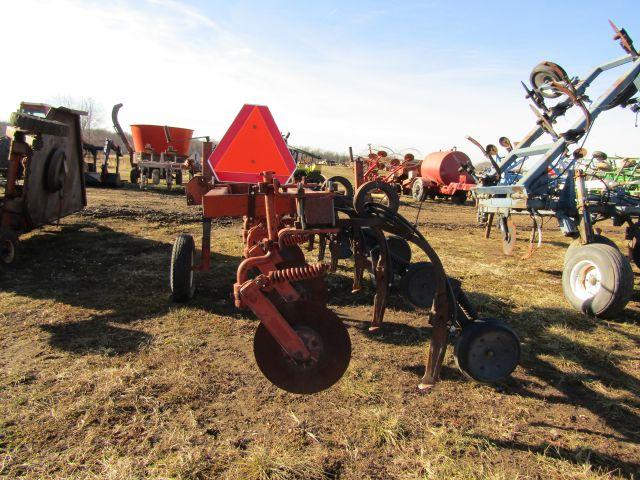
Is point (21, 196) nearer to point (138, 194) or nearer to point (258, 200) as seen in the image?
point (258, 200)

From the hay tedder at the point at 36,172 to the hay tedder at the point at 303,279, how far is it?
3.16m

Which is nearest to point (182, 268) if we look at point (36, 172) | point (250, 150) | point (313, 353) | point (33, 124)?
point (250, 150)

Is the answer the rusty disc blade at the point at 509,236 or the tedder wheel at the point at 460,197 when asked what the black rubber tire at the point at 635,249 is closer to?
the rusty disc blade at the point at 509,236

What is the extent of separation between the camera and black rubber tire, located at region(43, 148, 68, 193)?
6.40 metres

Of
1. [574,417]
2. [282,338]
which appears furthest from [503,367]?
[282,338]

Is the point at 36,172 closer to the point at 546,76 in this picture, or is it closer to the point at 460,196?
the point at 546,76

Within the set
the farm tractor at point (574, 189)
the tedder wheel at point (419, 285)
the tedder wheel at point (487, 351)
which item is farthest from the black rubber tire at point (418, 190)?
the tedder wheel at point (487, 351)

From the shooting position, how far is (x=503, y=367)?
3.02 meters

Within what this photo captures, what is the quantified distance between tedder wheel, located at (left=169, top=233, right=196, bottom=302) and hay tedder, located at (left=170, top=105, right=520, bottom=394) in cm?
49

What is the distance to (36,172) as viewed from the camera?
616 cm

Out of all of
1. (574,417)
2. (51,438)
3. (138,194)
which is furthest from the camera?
(138,194)

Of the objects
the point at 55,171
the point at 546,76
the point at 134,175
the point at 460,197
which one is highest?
the point at 546,76

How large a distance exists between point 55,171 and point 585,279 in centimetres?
765

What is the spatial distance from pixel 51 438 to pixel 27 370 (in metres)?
0.97
